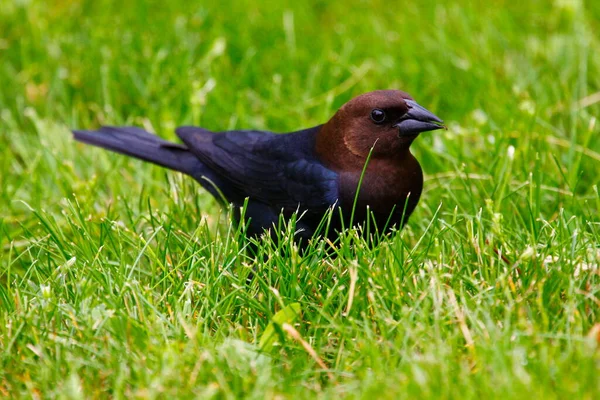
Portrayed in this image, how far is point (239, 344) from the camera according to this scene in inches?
102

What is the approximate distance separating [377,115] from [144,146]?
124 centimetres

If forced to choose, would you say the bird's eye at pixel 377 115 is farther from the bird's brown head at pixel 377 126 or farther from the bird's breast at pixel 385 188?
the bird's breast at pixel 385 188

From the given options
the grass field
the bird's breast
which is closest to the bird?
the bird's breast

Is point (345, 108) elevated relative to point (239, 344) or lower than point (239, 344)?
elevated

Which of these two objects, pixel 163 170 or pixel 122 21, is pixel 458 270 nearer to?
pixel 163 170

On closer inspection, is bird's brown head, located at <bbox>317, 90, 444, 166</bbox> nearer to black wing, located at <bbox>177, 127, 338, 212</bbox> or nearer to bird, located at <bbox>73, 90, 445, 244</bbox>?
bird, located at <bbox>73, 90, 445, 244</bbox>

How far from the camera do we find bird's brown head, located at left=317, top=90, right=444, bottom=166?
3.47 meters

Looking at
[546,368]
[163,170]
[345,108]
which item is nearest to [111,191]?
[163,170]

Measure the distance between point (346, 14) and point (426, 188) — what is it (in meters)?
2.36

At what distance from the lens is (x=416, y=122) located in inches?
136

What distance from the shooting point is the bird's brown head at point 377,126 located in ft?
11.4

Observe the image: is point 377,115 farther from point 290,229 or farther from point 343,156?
point 290,229

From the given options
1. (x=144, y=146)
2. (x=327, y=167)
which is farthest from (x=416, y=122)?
(x=144, y=146)

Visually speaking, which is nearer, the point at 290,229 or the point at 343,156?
the point at 290,229
